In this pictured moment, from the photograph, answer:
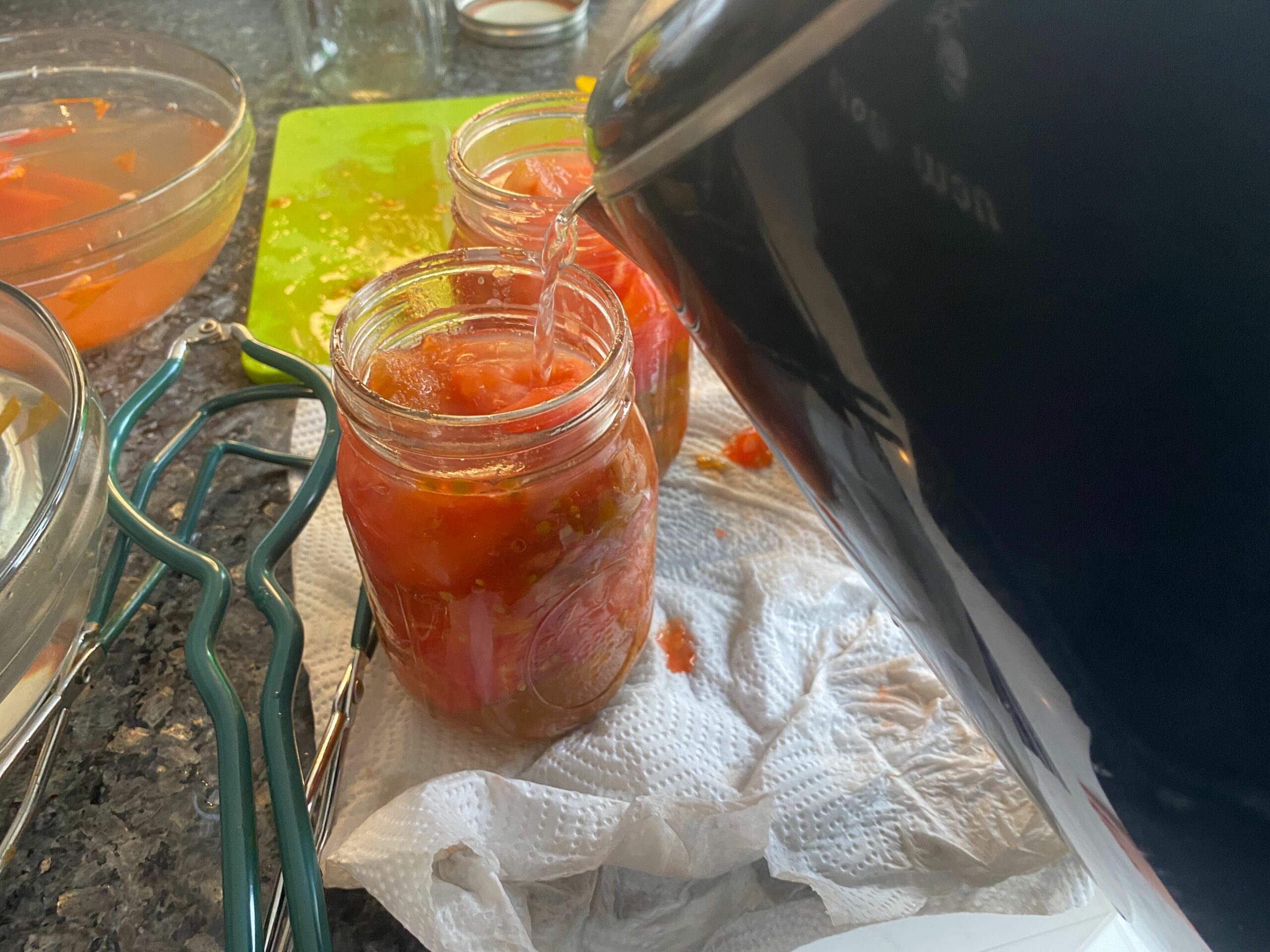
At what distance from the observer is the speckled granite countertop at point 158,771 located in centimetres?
46

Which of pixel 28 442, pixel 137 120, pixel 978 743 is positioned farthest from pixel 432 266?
pixel 137 120

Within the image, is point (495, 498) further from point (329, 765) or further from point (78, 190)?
point (78, 190)

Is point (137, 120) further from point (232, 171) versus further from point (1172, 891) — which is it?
point (1172, 891)

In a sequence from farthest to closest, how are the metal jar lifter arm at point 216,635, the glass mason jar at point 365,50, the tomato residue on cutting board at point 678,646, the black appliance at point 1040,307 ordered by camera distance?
the glass mason jar at point 365,50
the tomato residue on cutting board at point 678,646
the metal jar lifter arm at point 216,635
the black appliance at point 1040,307

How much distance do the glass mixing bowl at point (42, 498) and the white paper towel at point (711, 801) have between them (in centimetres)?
15

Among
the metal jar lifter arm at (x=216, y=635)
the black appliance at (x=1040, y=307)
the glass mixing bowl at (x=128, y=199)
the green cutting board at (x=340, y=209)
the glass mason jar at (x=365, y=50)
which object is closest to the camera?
the black appliance at (x=1040, y=307)

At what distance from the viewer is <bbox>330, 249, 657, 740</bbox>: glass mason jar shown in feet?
1.46

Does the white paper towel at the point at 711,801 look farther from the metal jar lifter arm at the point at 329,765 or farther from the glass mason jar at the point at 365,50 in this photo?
the glass mason jar at the point at 365,50

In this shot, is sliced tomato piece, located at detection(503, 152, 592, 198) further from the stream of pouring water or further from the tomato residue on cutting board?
the tomato residue on cutting board

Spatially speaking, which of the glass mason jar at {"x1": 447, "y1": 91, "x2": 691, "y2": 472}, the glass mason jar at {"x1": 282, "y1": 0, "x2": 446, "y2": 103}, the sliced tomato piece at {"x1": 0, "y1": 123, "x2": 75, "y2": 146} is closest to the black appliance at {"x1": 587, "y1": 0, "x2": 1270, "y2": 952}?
the glass mason jar at {"x1": 447, "y1": 91, "x2": 691, "y2": 472}

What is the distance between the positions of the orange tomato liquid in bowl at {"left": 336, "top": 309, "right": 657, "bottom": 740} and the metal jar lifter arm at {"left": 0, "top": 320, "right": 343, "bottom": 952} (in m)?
0.07

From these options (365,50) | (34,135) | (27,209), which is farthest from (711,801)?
(365,50)

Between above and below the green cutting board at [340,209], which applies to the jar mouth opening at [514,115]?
above

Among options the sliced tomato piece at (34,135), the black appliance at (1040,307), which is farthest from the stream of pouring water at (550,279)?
the sliced tomato piece at (34,135)
